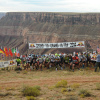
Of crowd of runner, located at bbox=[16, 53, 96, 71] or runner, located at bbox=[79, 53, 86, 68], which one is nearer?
crowd of runner, located at bbox=[16, 53, 96, 71]

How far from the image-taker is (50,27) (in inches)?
3354

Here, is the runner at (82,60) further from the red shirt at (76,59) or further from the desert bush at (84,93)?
the desert bush at (84,93)

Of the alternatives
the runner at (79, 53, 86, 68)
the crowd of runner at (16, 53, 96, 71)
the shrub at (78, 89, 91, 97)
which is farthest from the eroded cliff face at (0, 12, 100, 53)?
the shrub at (78, 89, 91, 97)

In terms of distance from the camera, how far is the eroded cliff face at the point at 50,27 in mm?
73006

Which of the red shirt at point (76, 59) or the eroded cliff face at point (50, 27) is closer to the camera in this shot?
the red shirt at point (76, 59)

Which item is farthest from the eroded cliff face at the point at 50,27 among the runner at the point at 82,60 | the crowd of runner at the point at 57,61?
the runner at the point at 82,60

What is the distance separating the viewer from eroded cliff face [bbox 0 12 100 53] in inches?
2874

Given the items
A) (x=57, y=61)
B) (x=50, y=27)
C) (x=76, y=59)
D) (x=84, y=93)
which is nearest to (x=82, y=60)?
(x=76, y=59)

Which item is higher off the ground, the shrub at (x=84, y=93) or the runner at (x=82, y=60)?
→ the runner at (x=82, y=60)

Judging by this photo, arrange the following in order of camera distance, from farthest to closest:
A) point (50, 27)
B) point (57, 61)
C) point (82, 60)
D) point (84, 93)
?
point (50, 27)
point (57, 61)
point (82, 60)
point (84, 93)

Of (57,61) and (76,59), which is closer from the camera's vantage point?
(76,59)

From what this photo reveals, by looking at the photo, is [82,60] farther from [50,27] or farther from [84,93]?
[50,27]

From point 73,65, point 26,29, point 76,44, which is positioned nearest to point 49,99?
point 73,65

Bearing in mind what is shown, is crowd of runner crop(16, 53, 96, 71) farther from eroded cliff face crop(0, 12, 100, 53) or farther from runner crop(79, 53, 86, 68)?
eroded cliff face crop(0, 12, 100, 53)
